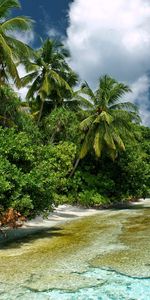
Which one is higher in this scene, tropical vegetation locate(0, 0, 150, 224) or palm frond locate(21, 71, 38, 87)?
palm frond locate(21, 71, 38, 87)

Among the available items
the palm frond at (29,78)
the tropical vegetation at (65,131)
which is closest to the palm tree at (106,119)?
the tropical vegetation at (65,131)

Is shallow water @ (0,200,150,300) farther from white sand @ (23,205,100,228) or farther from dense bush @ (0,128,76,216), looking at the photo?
white sand @ (23,205,100,228)

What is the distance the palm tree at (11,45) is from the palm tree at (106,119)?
6.55 m

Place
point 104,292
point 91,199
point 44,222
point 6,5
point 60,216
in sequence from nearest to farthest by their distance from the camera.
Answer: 1. point 104,292
2. point 44,222
3. point 6,5
4. point 60,216
5. point 91,199

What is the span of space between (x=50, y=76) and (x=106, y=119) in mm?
7636

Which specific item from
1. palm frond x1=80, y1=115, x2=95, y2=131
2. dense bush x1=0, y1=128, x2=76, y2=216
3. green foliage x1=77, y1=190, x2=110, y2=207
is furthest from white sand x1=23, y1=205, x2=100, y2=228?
palm frond x1=80, y1=115, x2=95, y2=131

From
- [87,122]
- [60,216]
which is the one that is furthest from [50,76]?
[60,216]

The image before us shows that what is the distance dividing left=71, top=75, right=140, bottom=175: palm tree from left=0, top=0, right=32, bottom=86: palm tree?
6.55 metres

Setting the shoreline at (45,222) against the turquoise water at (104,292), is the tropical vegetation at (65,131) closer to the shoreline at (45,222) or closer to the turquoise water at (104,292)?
the shoreline at (45,222)

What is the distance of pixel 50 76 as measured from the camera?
3156 centimetres

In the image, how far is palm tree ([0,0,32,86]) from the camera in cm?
2164

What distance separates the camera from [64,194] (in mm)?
28391

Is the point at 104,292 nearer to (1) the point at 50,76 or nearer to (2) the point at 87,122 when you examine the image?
(2) the point at 87,122

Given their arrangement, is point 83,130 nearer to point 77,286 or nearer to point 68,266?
point 68,266
